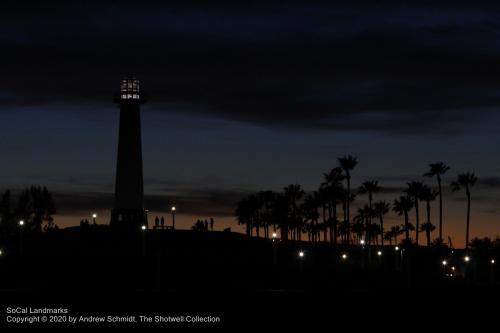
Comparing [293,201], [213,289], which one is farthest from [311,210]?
[213,289]

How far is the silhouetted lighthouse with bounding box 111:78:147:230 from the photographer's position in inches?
4395

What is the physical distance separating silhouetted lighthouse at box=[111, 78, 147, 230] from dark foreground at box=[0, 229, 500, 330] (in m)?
2.90

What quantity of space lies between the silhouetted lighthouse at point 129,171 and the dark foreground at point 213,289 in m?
2.90

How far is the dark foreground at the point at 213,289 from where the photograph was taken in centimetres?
5691

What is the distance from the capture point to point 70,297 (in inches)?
2442

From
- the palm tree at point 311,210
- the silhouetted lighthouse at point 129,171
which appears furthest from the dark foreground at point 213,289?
the palm tree at point 311,210

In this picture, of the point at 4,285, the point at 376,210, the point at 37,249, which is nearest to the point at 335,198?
the point at 376,210

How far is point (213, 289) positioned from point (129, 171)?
4248 cm

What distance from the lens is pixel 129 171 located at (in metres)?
112

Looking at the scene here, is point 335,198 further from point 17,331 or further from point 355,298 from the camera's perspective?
point 17,331

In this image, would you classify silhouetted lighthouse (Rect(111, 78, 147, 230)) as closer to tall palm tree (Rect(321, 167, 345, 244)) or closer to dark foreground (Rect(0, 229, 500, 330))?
dark foreground (Rect(0, 229, 500, 330))

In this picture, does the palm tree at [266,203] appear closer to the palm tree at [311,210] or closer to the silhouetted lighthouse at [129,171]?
the palm tree at [311,210]

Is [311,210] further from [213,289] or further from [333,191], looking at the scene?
[213,289]

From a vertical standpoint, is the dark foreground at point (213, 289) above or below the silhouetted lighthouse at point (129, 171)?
below
